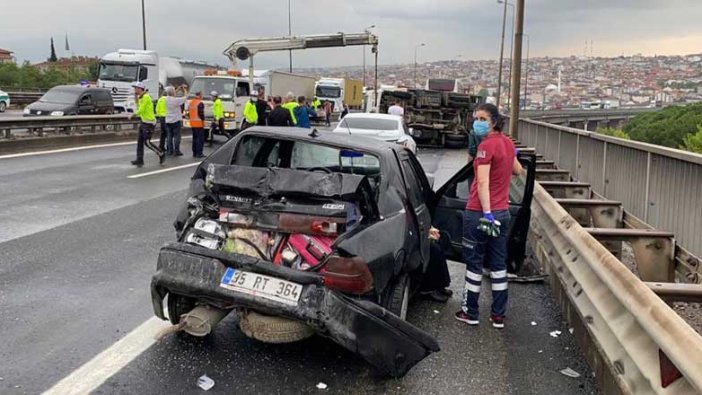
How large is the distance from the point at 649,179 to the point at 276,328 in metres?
5.29

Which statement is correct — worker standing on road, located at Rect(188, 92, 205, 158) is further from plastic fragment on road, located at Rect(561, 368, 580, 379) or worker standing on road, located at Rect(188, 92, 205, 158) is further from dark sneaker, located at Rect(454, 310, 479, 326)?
plastic fragment on road, located at Rect(561, 368, 580, 379)

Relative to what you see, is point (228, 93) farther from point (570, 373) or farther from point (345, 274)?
point (570, 373)

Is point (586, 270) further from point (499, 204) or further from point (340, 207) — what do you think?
point (340, 207)

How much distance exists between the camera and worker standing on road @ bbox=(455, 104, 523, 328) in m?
5.20

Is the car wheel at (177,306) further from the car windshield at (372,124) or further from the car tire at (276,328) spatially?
the car windshield at (372,124)

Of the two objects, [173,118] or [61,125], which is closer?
[173,118]

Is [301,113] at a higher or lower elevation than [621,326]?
higher

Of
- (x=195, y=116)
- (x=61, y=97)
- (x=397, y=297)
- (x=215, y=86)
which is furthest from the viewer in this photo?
(x=61, y=97)

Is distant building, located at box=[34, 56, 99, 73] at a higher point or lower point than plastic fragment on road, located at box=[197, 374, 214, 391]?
higher

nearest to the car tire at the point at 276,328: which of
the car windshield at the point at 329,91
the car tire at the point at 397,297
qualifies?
the car tire at the point at 397,297

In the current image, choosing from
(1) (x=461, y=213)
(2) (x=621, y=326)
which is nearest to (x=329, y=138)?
(1) (x=461, y=213)

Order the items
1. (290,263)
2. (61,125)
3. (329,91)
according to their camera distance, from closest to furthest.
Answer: (290,263) → (61,125) → (329,91)

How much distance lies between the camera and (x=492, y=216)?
514 centimetres

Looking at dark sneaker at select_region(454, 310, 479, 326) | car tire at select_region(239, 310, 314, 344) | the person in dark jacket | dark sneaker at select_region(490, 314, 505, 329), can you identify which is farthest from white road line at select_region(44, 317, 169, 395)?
the person in dark jacket
